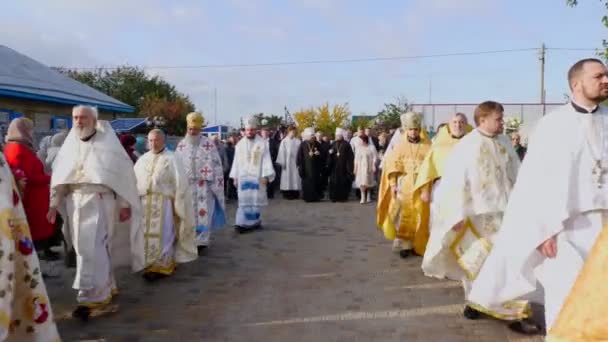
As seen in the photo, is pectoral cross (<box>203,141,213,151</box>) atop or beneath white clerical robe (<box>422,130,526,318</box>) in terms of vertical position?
→ atop

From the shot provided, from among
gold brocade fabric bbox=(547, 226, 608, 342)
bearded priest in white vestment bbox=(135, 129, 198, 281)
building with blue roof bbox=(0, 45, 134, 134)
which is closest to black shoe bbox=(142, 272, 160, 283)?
bearded priest in white vestment bbox=(135, 129, 198, 281)

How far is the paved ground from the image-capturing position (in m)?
5.27

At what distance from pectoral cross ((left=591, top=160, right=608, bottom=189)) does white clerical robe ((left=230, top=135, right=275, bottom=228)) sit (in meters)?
7.31

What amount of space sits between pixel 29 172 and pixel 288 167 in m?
11.0

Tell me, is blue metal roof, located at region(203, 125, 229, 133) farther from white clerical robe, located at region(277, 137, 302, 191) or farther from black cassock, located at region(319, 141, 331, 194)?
black cassock, located at region(319, 141, 331, 194)

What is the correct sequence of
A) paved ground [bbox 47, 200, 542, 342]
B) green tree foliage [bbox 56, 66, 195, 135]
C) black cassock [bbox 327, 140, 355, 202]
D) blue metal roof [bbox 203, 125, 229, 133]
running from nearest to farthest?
paved ground [bbox 47, 200, 542, 342], black cassock [bbox 327, 140, 355, 202], blue metal roof [bbox 203, 125, 229, 133], green tree foliage [bbox 56, 66, 195, 135]

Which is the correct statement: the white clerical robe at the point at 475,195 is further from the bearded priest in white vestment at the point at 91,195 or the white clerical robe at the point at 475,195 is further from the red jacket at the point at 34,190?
the red jacket at the point at 34,190

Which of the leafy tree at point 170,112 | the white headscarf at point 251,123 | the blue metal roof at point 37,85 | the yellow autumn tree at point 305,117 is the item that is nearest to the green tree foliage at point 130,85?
the leafy tree at point 170,112

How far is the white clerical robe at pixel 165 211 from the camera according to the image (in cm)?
726

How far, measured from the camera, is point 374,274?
752 centimetres

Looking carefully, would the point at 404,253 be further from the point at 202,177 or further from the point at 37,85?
the point at 37,85

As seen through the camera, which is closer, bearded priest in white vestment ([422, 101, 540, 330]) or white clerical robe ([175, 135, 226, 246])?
bearded priest in white vestment ([422, 101, 540, 330])

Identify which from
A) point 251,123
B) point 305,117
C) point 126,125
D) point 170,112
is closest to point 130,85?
point 170,112

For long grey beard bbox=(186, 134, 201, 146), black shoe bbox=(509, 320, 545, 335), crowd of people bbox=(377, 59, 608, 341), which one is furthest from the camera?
long grey beard bbox=(186, 134, 201, 146)
